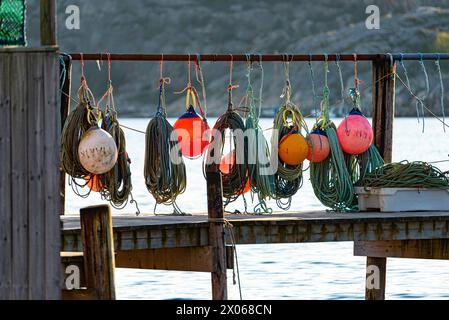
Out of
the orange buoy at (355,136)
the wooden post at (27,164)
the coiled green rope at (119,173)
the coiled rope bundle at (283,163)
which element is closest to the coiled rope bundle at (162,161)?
the coiled green rope at (119,173)

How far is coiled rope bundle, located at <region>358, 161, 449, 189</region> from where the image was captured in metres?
13.6

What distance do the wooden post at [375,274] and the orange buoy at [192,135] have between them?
213cm

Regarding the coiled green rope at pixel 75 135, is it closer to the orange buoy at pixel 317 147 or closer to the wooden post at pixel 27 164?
the orange buoy at pixel 317 147

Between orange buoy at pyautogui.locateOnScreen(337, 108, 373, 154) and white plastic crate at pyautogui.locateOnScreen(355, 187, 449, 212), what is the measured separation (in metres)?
0.65

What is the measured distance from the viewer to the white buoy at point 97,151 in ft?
42.8

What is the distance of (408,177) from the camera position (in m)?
13.6

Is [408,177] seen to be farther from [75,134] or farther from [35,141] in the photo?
[35,141]

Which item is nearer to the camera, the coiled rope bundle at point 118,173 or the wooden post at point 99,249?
the wooden post at point 99,249

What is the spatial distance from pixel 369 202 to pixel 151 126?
2.36 metres

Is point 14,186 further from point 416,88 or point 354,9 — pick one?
point 354,9

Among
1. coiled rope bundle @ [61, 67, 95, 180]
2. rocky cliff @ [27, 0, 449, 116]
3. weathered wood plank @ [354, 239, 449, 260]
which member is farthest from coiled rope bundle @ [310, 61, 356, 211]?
rocky cliff @ [27, 0, 449, 116]

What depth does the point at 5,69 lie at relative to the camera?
8.05m

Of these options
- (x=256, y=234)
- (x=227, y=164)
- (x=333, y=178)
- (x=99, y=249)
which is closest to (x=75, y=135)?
(x=227, y=164)
